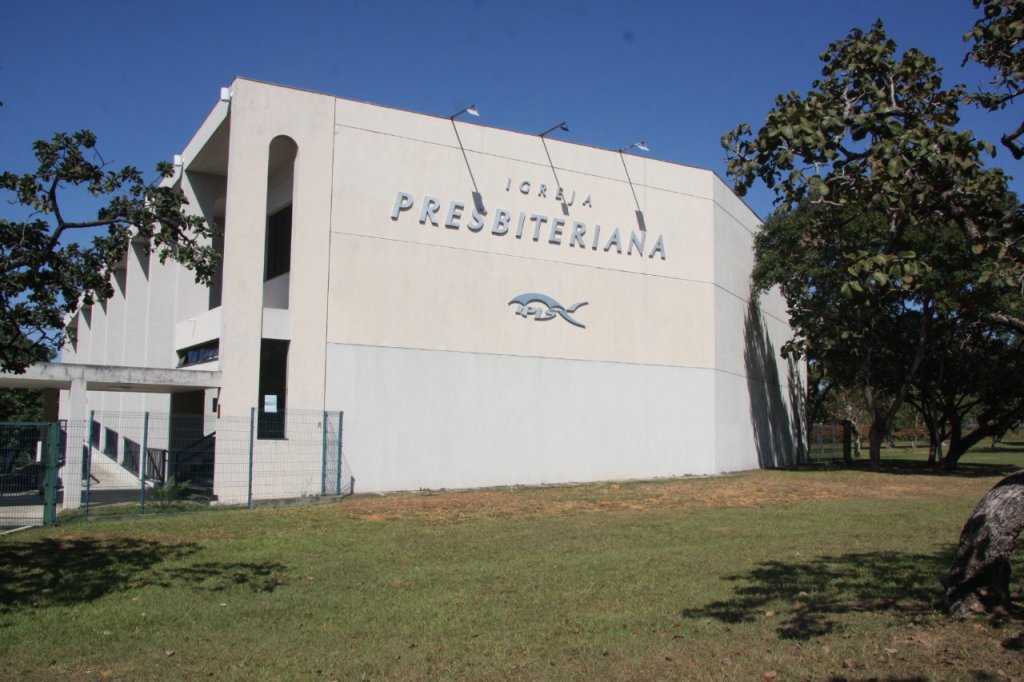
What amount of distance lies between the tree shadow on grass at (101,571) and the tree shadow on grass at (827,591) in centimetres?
560

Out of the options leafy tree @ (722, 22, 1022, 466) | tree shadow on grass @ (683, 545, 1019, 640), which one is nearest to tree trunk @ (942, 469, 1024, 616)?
tree shadow on grass @ (683, 545, 1019, 640)

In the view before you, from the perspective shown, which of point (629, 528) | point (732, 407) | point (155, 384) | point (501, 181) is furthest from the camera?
point (732, 407)

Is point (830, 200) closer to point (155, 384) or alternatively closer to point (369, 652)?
point (369, 652)

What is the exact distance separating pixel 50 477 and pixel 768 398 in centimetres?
2928

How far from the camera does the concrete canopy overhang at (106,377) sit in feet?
61.7

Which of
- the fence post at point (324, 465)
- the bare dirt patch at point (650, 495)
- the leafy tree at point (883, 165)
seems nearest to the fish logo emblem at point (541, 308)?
the bare dirt patch at point (650, 495)

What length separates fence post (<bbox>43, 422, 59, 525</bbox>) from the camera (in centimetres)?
1588

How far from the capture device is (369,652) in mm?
7469

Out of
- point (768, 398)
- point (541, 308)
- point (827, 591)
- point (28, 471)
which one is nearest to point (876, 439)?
point (768, 398)

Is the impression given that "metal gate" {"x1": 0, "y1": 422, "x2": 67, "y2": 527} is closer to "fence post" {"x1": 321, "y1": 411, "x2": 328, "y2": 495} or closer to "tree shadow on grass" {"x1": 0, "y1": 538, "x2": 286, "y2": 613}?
"tree shadow on grass" {"x1": 0, "y1": 538, "x2": 286, "y2": 613}

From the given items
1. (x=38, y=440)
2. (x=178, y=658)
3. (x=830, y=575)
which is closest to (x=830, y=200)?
(x=830, y=575)

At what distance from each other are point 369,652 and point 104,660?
7.23 ft

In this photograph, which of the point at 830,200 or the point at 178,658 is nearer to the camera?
the point at 178,658

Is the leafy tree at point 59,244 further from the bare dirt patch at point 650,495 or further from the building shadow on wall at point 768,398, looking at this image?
the building shadow on wall at point 768,398
